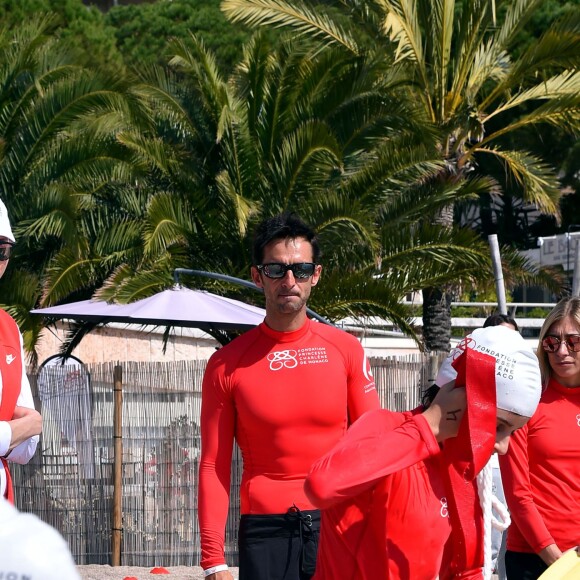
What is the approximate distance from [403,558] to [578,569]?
54cm

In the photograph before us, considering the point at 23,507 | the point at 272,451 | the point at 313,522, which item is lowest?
the point at 23,507

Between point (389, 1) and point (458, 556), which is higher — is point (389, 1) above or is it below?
above

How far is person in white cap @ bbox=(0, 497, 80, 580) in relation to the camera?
1.19 m

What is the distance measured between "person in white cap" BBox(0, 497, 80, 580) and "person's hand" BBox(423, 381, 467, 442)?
4.13ft

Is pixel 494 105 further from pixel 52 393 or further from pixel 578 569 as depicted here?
pixel 578 569

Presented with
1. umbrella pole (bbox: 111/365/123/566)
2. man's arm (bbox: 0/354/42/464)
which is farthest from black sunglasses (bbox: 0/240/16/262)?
umbrella pole (bbox: 111/365/123/566)

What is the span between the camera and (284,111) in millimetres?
14039

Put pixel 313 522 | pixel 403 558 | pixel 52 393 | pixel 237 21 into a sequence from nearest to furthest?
pixel 403 558 → pixel 313 522 → pixel 52 393 → pixel 237 21

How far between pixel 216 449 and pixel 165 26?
115 feet

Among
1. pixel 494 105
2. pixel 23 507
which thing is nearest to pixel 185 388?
pixel 23 507

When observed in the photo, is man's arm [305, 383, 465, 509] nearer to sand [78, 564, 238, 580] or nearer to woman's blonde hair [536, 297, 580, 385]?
woman's blonde hair [536, 297, 580, 385]

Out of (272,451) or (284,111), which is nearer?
(272,451)

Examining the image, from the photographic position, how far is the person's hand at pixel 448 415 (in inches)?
92.4

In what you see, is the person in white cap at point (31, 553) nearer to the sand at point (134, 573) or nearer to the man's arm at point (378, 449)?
the man's arm at point (378, 449)
